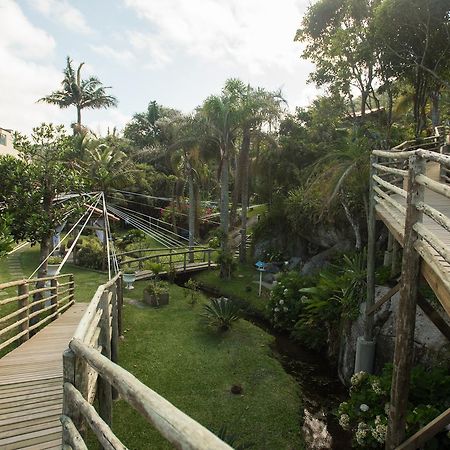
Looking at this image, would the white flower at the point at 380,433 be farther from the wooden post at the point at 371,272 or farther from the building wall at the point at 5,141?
the building wall at the point at 5,141

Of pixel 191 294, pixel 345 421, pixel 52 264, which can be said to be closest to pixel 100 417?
pixel 345 421

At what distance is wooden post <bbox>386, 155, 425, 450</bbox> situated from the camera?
153 inches

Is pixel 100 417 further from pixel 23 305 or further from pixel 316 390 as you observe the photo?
pixel 316 390

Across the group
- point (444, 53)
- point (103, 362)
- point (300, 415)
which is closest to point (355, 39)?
point (444, 53)

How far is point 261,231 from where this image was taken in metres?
18.2

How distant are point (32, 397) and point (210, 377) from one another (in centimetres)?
426

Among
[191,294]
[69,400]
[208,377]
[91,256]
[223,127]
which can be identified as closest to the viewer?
[69,400]

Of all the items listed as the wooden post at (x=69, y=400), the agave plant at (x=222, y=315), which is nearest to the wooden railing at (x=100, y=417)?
the wooden post at (x=69, y=400)

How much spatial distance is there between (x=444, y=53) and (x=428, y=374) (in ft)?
38.2

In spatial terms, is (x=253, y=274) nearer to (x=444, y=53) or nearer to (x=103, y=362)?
(x=444, y=53)

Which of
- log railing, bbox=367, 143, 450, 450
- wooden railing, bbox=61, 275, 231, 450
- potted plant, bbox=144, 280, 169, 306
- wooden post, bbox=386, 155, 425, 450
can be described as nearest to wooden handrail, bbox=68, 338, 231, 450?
wooden railing, bbox=61, 275, 231, 450

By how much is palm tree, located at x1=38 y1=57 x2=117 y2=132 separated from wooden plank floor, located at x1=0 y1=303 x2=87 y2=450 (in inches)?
1238

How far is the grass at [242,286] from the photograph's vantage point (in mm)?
12784

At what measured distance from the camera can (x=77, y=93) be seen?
33562 mm
